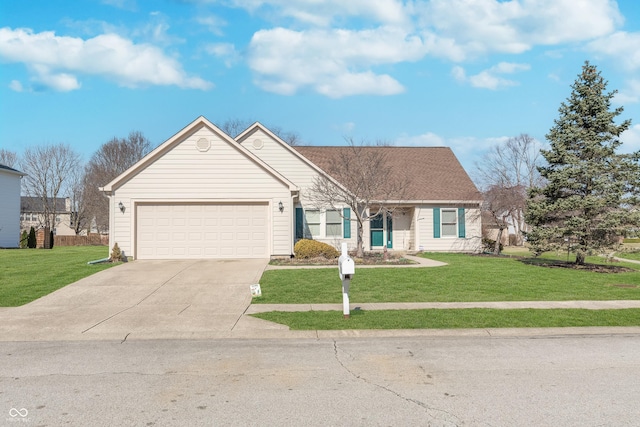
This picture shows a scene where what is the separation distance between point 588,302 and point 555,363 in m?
5.80

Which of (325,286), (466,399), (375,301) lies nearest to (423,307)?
(375,301)

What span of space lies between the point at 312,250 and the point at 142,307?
9.27 m

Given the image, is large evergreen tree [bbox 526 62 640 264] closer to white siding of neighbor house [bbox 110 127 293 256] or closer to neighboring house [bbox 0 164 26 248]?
white siding of neighbor house [bbox 110 127 293 256]

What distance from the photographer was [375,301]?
12.1 meters

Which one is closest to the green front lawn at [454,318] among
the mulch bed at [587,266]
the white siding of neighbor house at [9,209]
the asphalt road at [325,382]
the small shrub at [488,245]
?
the asphalt road at [325,382]

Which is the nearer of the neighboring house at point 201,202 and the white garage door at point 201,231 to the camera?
the neighboring house at point 201,202

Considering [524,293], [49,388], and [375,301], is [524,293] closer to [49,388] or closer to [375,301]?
[375,301]

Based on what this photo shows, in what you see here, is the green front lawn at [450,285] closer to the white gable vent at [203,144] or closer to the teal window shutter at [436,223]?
the white gable vent at [203,144]

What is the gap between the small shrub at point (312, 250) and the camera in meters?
20.2

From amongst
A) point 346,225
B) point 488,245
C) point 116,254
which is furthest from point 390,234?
point 116,254

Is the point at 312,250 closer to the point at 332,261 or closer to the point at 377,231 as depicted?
the point at 332,261

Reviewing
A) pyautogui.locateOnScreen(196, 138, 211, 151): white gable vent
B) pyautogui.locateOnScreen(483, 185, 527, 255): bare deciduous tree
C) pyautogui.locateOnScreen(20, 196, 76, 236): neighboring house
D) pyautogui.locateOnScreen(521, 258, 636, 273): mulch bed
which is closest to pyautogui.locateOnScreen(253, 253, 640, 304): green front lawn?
pyautogui.locateOnScreen(521, 258, 636, 273): mulch bed

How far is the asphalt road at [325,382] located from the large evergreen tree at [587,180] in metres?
10.1

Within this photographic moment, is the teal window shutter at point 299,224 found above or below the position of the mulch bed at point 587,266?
above
